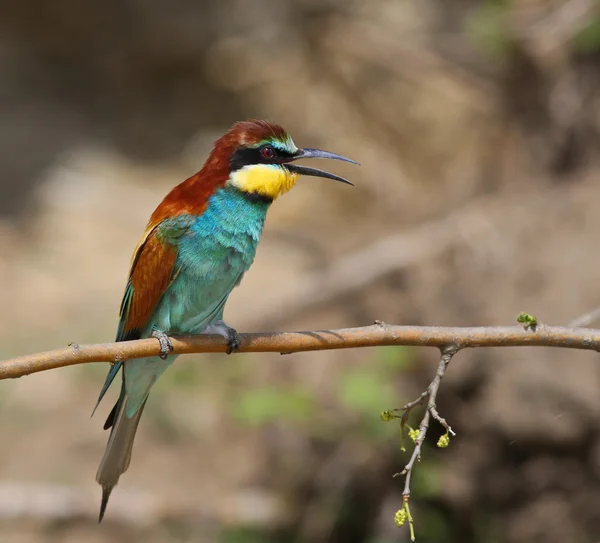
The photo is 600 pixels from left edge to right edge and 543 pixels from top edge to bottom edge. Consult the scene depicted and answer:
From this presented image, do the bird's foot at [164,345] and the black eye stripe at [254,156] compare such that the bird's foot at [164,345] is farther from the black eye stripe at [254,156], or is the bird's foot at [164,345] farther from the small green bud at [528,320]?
the small green bud at [528,320]

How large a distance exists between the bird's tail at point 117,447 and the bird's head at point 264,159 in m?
0.62

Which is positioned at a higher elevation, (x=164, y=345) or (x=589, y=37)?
(x=589, y=37)

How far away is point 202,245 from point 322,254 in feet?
12.8

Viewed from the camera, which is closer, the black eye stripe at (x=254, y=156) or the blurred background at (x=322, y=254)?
the black eye stripe at (x=254, y=156)

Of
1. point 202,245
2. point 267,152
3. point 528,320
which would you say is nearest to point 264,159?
point 267,152

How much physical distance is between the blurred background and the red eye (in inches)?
61.6

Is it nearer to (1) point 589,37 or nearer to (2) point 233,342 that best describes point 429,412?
(2) point 233,342

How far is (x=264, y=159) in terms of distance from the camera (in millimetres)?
2100

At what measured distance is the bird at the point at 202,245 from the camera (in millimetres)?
2104

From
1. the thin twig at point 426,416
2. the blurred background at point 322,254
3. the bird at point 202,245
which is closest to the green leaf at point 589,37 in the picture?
the blurred background at point 322,254

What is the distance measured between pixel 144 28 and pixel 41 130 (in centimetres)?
116

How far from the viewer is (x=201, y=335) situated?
212 centimetres

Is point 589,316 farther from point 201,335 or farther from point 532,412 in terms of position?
point 532,412

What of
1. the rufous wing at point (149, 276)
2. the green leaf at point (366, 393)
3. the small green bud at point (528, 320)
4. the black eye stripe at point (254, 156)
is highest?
the black eye stripe at point (254, 156)
